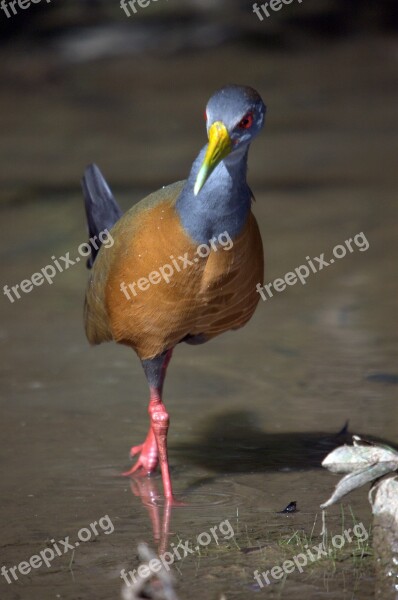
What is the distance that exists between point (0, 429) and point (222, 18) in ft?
35.0

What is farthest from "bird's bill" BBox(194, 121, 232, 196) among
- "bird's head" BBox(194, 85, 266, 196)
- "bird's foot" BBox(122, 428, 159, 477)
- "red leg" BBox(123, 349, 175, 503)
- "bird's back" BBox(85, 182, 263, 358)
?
"bird's foot" BBox(122, 428, 159, 477)

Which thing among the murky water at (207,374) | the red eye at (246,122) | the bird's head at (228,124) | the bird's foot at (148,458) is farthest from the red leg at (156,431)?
the red eye at (246,122)

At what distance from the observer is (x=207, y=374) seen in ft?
20.1

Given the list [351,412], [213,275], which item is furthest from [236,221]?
[351,412]

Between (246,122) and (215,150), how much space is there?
0.20m

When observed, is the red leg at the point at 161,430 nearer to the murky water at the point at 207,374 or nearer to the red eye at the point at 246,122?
the murky water at the point at 207,374

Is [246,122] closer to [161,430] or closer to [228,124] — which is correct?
[228,124]

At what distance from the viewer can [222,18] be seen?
49.0 ft

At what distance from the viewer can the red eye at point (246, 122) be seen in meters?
3.98

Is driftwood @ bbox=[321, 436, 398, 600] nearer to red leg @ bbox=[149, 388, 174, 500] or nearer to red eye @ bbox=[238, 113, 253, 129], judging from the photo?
red leg @ bbox=[149, 388, 174, 500]

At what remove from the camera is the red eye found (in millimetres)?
3984

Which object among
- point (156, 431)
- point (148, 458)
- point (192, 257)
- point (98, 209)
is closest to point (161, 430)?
point (156, 431)

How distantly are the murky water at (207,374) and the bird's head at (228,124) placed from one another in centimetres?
140

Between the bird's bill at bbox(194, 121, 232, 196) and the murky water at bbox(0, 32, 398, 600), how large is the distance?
1.36 metres
